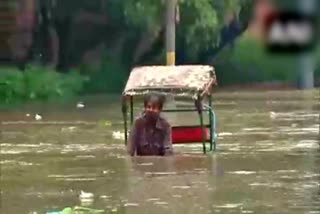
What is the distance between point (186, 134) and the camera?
15977 millimetres

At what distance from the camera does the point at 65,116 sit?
27312 mm

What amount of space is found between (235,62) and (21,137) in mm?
28115

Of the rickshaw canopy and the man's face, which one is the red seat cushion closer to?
the rickshaw canopy

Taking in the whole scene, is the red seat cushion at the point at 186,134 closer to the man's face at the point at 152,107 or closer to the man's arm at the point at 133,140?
the man's arm at the point at 133,140

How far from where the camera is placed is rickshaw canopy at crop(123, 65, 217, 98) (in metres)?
15.3

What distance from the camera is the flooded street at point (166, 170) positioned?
10.4 meters

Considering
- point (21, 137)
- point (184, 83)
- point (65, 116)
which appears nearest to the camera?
point (184, 83)

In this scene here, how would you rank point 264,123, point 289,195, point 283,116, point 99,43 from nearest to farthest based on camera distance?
point 289,195 < point 264,123 < point 283,116 < point 99,43

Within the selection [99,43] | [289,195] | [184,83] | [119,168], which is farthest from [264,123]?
[99,43]

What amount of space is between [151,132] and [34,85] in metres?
23.2

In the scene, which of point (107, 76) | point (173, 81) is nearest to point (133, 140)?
point (173, 81)

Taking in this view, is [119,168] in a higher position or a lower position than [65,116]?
higher

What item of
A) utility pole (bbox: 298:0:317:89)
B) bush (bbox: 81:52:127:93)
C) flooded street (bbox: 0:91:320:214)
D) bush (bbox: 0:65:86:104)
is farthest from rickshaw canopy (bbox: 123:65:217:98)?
bush (bbox: 81:52:127:93)

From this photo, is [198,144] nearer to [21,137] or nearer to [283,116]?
[21,137]
